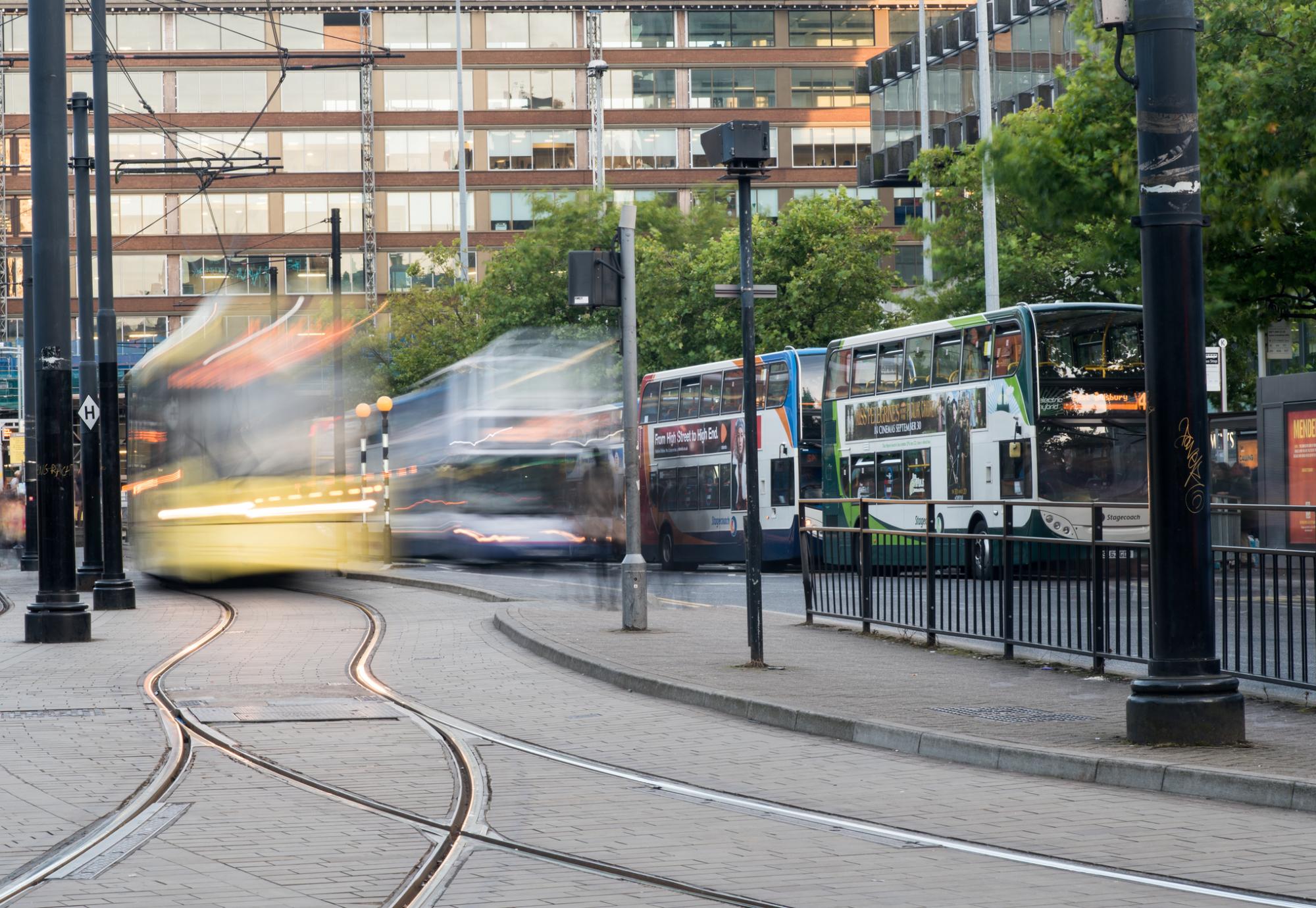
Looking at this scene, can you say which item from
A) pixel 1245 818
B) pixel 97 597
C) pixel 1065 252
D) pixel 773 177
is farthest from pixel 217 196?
pixel 1245 818

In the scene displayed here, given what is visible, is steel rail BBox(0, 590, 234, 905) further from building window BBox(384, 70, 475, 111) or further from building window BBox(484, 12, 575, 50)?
building window BBox(484, 12, 575, 50)

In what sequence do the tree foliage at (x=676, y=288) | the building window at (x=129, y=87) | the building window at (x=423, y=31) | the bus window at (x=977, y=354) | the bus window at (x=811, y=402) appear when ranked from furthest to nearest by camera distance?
the building window at (x=423, y=31) → the building window at (x=129, y=87) → the tree foliage at (x=676, y=288) → the bus window at (x=811, y=402) → the bus window at (x=977, y=354)

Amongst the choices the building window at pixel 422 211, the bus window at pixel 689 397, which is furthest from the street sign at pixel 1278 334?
the building window at pixel 422 211

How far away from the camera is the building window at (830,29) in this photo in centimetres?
8244

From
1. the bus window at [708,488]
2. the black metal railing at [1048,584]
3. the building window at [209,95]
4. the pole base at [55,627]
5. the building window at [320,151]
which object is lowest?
the pole base at [55,627]

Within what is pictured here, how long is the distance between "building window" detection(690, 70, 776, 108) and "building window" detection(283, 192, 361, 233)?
53.6 feet

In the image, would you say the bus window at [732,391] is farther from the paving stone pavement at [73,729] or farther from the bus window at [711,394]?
the paving stone pavement at [73,729]

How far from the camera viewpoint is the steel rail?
679 cm

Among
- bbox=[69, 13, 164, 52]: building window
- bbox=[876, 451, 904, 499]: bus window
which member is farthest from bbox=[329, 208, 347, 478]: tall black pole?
bbox=[69, 13, 164, 52]: building window

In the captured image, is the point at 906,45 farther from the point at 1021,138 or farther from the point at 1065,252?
the point at 1021,138

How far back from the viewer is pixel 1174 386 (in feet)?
31.7

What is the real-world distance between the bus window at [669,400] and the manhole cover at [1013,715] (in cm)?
2518

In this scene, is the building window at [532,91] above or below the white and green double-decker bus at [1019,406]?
above

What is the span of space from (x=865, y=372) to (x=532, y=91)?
176ft
